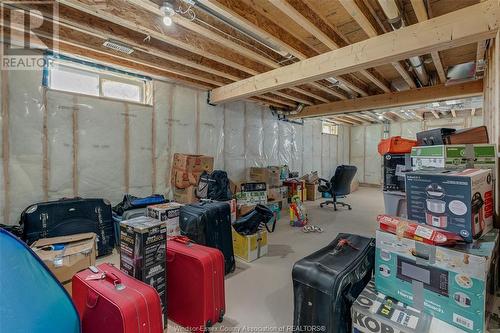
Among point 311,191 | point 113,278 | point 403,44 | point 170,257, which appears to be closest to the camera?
point 113,278


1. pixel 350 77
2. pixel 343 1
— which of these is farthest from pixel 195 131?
pixel 343 1

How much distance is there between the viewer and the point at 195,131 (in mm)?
4414

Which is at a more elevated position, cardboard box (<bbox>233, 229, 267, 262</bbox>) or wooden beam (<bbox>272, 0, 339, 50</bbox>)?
wooden beam (<bbox>272, 0, 339, 50</bbox>)

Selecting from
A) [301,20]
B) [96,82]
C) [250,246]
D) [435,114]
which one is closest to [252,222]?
[250,246]

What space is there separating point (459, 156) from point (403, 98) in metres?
3.29

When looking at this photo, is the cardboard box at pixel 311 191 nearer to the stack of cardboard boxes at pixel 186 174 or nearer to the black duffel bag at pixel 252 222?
the stack of cardboard boxes at pixel 186 174

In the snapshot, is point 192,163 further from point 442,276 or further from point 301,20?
point 442,276

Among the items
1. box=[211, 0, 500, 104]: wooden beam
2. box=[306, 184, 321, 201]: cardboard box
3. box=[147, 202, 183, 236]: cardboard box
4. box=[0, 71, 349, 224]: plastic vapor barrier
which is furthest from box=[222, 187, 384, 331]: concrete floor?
box=[211, 0, 500, 104]: wooden beam

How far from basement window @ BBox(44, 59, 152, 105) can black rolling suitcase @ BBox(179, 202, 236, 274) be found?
223 centimetres

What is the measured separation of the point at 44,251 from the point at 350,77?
475 cm

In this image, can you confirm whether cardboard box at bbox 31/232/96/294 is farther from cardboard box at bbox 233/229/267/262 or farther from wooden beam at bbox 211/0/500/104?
wooden beam at bbox 211/0/500/104

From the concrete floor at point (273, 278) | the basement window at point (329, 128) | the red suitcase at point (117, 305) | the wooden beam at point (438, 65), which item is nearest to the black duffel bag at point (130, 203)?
the concrete floor at point (273, 278)

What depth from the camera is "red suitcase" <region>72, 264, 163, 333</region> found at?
3.90ft

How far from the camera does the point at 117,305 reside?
1.19 meters
